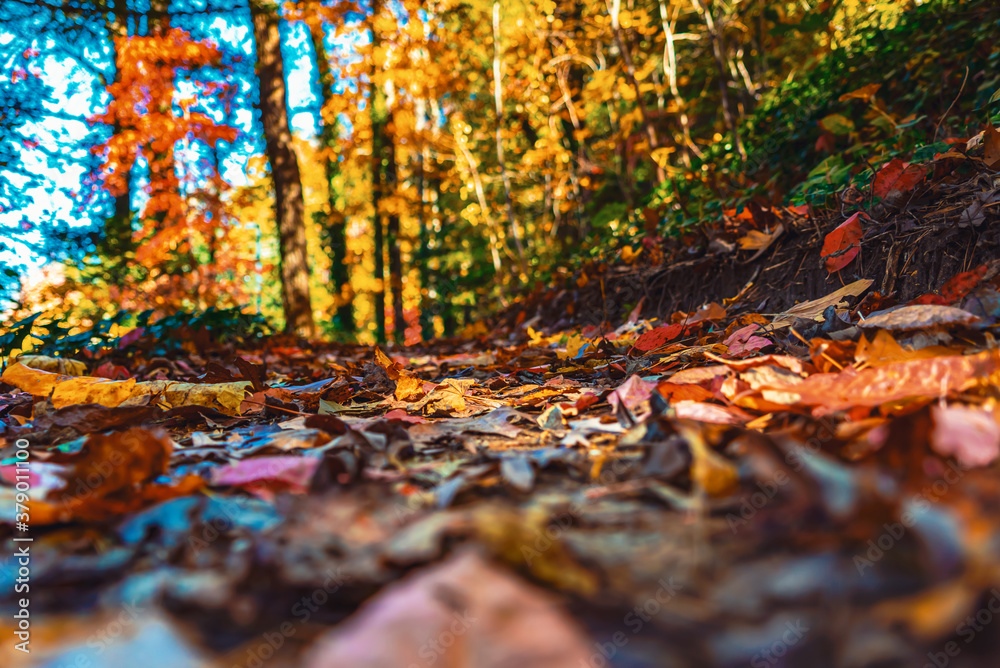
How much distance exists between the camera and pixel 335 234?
452 inches

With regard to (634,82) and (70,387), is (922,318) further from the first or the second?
(634,82)

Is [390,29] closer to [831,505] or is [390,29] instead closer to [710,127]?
[710,127]

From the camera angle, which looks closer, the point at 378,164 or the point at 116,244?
the point at 116,244

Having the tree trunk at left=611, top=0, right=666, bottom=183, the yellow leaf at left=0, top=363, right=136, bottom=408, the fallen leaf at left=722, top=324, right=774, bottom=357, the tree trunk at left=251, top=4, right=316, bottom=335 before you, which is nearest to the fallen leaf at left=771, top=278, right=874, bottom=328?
the fallen leaf at left=722, top=324, right=774, bottom=357

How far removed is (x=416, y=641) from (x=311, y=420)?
32.8 inches

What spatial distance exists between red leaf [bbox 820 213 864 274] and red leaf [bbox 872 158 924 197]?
18cm

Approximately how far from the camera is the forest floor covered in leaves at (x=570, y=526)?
18.4 inches

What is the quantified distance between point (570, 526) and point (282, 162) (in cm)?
727

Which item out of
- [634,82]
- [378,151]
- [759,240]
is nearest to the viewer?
[759,240]

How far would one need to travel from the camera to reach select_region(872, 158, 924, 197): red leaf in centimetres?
Result: 207

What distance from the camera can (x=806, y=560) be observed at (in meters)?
0.53

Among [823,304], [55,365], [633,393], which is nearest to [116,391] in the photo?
[55,365]

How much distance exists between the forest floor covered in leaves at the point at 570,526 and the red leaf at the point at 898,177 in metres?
0.83

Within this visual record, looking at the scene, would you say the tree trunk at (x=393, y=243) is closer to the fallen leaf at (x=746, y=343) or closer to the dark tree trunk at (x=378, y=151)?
the dark tree trunk at (x=378, y=151)
